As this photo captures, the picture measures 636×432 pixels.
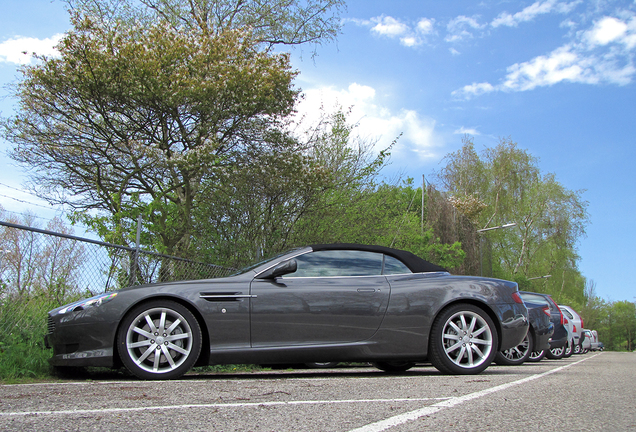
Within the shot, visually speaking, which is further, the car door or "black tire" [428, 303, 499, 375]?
"black tire" [428, 303, 499, 375]

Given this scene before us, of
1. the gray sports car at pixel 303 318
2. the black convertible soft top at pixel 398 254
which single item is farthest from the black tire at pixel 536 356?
the black convertible soft top at pixel 398 254

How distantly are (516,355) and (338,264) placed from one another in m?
5.99

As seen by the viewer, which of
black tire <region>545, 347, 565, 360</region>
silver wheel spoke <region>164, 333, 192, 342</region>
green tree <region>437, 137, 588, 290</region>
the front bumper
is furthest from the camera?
green tree <region>437, 137, 588, 290</region>

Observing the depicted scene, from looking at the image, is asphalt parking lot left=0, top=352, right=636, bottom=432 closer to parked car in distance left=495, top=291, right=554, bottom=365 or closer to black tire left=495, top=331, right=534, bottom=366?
black tire left=495, top=331, right=534, bottom=366

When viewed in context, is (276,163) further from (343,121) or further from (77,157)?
(77,157)

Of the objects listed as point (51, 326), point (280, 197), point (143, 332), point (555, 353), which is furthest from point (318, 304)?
point (555, 353)

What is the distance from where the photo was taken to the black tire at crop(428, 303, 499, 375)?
18.8 feet

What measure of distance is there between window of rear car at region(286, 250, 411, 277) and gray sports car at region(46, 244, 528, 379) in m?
0.01

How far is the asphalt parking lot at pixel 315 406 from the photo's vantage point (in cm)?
294

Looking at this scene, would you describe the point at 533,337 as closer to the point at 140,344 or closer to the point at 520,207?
the point at 140,344

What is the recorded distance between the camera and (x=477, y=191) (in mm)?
41562

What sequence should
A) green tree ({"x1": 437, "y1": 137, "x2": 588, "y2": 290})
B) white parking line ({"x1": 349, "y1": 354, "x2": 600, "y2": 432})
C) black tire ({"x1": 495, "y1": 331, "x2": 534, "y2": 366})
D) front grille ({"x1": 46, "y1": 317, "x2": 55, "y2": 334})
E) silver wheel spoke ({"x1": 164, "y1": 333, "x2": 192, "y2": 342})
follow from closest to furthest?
1. white parking line ({"x1": 349, "y1": 354, "x2": 600, "y2": 432})
2. silver wheel spoke ({"x1": 164, "y1": 333, "x2": 192, "y2": 342})
3. front grille ({"x1": 46, "y1": 317, "x2": 55, "y2": 334})
4. black tire ({"x1": 495, "y1": 331, "x2": 534, "y2": 366})
5. green tree ({"x1": 437, "y1": 137, "x2": 588, "y2": 290})

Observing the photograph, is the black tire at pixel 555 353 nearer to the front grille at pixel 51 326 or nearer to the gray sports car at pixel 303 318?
the gray sports car at pixel 303 318

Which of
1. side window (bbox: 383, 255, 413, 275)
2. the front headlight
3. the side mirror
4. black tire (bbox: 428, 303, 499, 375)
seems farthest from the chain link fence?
black tire (bbox: 428, 303, 499, 375)
